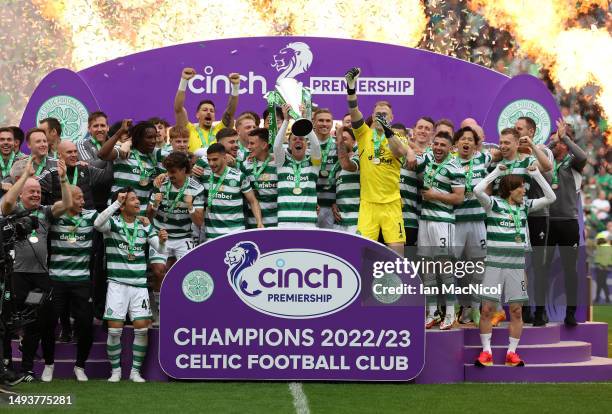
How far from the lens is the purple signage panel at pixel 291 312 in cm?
1300

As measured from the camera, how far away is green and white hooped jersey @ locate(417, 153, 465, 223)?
1374cm

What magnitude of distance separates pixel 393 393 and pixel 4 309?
358cm

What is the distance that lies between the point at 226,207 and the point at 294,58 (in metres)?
3.86

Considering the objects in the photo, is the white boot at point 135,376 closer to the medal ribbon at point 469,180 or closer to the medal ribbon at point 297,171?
the medal ribbon at point 297,171

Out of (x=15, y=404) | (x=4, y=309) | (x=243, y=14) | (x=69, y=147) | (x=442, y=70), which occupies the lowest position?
(x=15, y=404)

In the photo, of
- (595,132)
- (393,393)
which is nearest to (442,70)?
(393,393)

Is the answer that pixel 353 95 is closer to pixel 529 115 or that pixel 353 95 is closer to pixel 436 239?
pixel 436 239

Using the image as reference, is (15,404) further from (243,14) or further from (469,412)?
(243,14)

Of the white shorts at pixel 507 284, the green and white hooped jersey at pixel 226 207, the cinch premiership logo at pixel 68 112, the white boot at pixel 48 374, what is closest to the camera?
the white boot at pixel 48 374

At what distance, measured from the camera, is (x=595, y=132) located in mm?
29406

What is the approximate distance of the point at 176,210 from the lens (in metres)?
Answer: 13.6

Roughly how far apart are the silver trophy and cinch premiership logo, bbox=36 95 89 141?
10.9 feet

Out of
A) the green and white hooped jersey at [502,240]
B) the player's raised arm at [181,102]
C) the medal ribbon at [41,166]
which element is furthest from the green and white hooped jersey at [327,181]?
the medal ribbon at [41,166]

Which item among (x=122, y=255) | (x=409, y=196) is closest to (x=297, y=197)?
(x=409, y=196)
